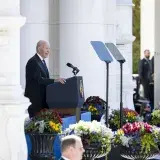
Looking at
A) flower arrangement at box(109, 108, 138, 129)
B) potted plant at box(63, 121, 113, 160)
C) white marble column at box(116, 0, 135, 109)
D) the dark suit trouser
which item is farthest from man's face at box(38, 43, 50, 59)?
the dark suit trouser

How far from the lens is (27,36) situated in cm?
1653

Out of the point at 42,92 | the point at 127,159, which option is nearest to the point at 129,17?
the point at 42,92

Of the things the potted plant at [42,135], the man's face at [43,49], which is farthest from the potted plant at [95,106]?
the potted plant at [42,135]

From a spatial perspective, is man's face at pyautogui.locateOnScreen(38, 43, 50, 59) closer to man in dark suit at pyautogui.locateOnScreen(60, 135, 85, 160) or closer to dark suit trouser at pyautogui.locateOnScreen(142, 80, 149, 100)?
man in dark suit at pyautogui.locateOnScreen(60, 135, 85, 160)

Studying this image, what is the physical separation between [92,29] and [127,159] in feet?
16.0

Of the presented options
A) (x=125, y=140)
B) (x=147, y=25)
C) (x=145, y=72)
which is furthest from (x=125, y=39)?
(x=147, y=25)

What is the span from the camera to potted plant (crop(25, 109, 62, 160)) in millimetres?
11977

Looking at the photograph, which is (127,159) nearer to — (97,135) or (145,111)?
(97,135)

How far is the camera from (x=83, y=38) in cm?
1670

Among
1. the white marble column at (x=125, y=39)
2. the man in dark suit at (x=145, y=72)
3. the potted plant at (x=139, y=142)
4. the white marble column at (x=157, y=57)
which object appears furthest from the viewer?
the man in dark suit at (x=145, y=72)

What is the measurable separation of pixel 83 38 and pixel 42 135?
196 inches

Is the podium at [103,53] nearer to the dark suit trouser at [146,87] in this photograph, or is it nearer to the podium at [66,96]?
the podium at [66,96]

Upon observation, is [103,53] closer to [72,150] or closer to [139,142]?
[139,142]

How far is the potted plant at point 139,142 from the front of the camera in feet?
39.3
